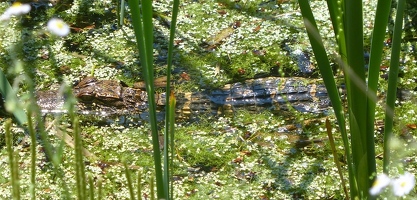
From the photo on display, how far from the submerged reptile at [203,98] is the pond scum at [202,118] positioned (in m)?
0.05

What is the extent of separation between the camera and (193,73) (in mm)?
2523

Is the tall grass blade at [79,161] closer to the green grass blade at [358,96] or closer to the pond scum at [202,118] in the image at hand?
the green grass blade at [358,96]

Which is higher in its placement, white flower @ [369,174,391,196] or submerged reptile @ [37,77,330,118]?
submerged reptile @ [37,77,330,118]

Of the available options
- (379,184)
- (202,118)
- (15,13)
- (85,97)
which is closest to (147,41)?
(379,184)

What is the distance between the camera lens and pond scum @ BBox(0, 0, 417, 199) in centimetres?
196

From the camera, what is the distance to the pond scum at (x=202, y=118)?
1.96m

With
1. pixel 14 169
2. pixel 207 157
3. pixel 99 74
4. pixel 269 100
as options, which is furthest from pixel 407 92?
pixel 14 169

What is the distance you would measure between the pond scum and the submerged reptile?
5 cm

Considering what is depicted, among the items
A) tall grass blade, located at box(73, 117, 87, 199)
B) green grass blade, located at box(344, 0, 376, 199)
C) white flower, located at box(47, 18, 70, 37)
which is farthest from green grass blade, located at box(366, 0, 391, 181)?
white flower, located at box(47, 18, 70, 37)

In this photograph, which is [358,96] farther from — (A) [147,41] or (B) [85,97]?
(B) [85,97]

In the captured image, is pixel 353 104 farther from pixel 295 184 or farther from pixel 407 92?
pixel 407 92

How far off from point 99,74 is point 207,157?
2.13 ft

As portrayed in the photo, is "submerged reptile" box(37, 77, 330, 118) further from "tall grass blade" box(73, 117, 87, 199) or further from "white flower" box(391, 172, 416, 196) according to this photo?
"tall grass blade" box(73, 117, 87, 199)

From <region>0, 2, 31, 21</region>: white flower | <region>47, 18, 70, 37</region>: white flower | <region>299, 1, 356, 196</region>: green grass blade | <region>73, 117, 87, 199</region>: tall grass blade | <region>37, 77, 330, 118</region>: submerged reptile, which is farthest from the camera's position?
<region>0, 2, 31, 21</region>: white flower
